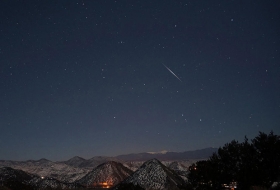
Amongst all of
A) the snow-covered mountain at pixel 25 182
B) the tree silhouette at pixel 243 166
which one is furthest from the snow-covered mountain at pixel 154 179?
the tree silhouette at pixel 243 166

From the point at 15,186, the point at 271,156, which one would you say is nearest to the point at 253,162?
the point at 271,156

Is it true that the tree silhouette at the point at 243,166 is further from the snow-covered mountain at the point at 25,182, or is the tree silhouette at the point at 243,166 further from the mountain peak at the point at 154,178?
the snow-covered mountain at the point at 25,182

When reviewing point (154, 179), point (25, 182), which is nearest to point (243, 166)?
point (154, 179)

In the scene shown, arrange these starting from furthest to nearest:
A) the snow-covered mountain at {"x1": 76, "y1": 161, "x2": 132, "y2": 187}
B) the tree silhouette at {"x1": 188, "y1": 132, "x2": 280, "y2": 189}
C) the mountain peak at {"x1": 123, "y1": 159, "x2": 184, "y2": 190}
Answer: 1. the snow-covered mountain at {"x1": 76, "y1": 161, "x2": 132, "y2": 187}
2. the mountain peak at {"x1": 123, "y1": 159, "x2": 184, "y2": 190}
3. the tree silhouette at {"x1": 188, "y1": 132, "x2": 280, "y2": 189}

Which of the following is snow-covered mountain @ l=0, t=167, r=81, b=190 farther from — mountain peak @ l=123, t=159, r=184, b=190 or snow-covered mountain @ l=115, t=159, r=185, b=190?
mountain peak @ l=123, t=159, r=184, b=190

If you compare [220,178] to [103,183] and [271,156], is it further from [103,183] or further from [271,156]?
[103,183]

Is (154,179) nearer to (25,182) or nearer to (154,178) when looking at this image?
(154,178)

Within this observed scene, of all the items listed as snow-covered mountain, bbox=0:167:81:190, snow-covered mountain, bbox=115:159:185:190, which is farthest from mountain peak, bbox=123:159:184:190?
snow-covered mountain, bbox=0:167:81:190
